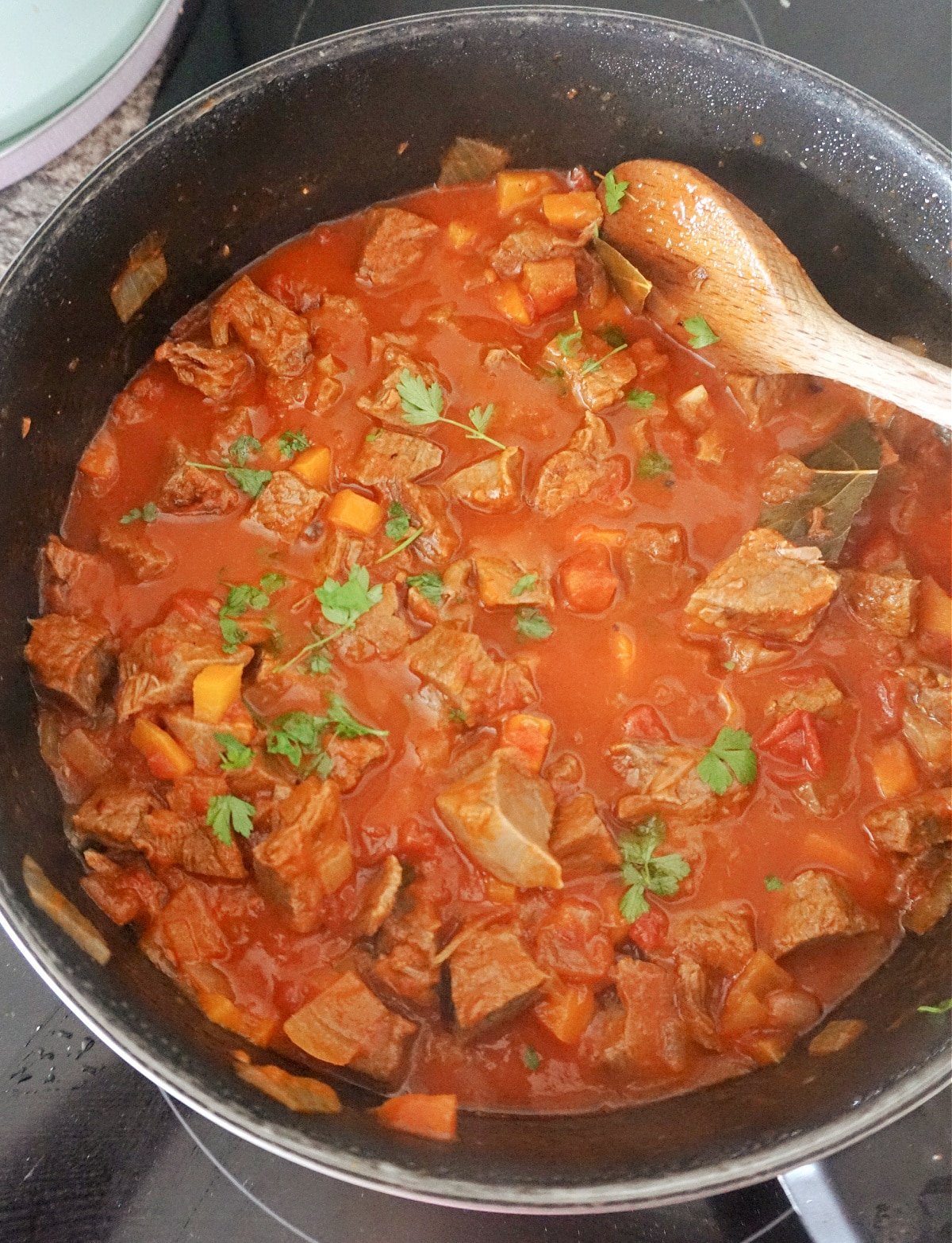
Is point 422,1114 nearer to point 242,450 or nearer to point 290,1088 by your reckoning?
point 290,1088

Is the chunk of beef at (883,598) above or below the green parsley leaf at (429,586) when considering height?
below

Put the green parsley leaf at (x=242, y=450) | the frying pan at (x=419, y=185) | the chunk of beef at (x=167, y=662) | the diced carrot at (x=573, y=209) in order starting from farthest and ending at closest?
the diced carrot at (x=573, y=209) → the green parsley leaf at (x=242, y=450) → the chunk of beef at (x=167, y=662) → the frying pan at (x=419, y=185)

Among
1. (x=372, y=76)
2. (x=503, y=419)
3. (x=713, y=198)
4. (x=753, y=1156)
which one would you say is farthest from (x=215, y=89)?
(x=753, y=1156)

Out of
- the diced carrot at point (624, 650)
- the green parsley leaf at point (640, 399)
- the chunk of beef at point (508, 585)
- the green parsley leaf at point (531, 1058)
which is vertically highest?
the green parsley leaf at point (640, 399)

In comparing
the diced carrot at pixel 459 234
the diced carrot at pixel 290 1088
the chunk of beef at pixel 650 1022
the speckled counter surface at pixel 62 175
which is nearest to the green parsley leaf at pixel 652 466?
the diced carrot at pixel 459 234

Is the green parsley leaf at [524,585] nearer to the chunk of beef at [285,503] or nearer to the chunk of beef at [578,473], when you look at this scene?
the chunk of beef at [578,473]

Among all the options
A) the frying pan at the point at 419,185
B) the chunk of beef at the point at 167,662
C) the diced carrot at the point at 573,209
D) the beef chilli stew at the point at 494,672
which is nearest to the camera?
the frying pan at the point at 419,185

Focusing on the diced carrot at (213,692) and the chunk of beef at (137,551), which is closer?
the diced carrot at (213,692)
